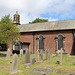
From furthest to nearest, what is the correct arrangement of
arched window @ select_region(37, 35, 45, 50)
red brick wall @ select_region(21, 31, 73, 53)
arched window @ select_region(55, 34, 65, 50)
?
arched window @ select_region(37, 35, 45, 50), arched window @ select_region(55, 34, 65, 50), red brick wall @ select_region(21, 31, 73, 53)

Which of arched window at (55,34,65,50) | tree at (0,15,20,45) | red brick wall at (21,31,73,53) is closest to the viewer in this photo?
tree at (0,15,20,45)

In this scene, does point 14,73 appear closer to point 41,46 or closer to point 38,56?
point 38,56

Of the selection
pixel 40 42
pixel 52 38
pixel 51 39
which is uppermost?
pixel 52 38

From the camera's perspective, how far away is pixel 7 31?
15.0 metres

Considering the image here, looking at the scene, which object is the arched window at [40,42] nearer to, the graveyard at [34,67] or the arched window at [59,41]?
the arched window at [59,41]

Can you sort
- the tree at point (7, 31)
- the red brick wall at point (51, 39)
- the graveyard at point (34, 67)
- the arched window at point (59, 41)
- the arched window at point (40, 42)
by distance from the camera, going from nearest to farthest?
the graveyard at point (34, 67) → the tree at point (7, 31) → the red brick wall at point (51, 39) → the arched window at point (59, 41) → the arched window at point (40, 42)

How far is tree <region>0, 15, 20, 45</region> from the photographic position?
1463 centimetres

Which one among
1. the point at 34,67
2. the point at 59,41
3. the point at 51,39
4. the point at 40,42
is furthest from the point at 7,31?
the point at 59,41

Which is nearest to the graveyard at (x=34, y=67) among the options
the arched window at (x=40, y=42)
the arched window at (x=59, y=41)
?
the arched window at (x=59, y=41)

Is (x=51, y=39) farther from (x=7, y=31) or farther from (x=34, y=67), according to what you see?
(x=34, y=67)

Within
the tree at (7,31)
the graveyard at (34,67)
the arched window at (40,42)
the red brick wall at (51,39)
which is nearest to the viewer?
the graveyard at (34,67)

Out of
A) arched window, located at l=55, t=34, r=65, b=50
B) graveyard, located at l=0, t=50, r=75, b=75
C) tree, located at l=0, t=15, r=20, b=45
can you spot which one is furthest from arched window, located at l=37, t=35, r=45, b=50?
graveyard, located at l=0, t=50, r=75, b=75

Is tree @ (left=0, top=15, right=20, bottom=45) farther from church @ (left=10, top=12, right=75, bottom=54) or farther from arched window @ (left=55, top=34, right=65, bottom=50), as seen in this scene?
arched window @ (left=55, top=34, right=65, bottom=50)

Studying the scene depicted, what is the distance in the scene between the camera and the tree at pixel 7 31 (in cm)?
1463
